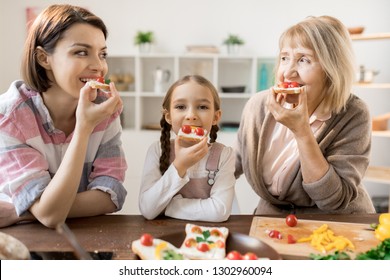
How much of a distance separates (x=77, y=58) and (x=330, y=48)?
0.60m

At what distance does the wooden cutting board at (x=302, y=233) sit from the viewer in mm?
781

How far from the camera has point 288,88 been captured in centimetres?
98

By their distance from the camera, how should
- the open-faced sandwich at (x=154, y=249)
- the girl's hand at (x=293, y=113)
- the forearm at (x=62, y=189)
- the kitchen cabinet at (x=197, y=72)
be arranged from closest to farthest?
1. the open-faced sandwich at (x=154, y=249)
2. the forearm at (x=62, y=189)
3. the girl's hand at (x=293, y=113)
4. the kitchen cabinet at (x=197, y=72)

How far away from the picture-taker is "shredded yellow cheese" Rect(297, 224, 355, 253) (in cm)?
79

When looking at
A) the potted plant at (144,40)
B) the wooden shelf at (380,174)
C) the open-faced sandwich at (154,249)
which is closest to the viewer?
the open-faced sandwich at (154,249)

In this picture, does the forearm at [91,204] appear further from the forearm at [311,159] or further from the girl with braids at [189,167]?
the forearm at [311,159]

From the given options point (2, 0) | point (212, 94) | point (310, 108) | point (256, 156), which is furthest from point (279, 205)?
point (2, 0)

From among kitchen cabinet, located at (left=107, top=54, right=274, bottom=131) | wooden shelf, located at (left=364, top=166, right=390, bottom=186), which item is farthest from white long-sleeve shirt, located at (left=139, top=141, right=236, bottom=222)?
kitchen cabinet, located at (left=107, top=54, right=274, bottom=131)

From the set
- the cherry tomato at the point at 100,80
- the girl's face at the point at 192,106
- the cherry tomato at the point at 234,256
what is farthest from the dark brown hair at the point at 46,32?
the cherry tomato at the point at 234,256

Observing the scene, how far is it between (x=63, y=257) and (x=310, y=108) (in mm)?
705

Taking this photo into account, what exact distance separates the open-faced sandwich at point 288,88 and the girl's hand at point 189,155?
0.21 meters

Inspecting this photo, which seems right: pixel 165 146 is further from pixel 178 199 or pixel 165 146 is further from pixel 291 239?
pixel 291 239

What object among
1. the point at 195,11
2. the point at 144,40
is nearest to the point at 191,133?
the point at 195,11

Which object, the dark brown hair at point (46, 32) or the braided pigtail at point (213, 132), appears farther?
the braided pigtail at point (213, 132)
